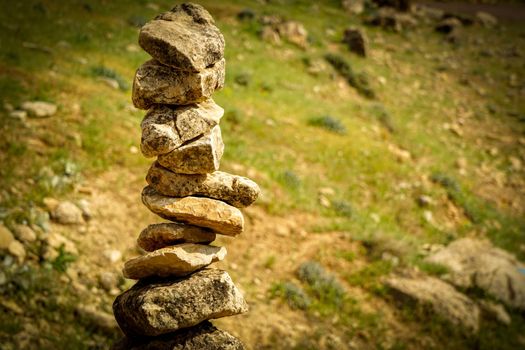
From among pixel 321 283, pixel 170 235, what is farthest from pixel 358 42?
pixel 170 235

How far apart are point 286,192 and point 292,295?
11.2 ft

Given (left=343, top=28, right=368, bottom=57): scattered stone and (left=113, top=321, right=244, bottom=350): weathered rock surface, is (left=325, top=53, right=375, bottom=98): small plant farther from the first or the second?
(left=113, top=321, right=244, bottom=350): weathered rock surface

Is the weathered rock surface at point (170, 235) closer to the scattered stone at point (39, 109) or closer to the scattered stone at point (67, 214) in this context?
the scattered stone at point (67, 214)

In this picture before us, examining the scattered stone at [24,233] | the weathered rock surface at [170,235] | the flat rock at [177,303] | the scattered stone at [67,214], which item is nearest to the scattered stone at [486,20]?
the scattered stone at [67,214]

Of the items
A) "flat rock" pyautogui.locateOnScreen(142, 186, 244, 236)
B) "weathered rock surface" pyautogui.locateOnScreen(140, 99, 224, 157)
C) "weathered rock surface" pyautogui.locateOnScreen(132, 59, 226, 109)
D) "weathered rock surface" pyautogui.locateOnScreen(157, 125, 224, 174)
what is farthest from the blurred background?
"weathered rock surface" pyautogui.locateOnScreen(132, 59, 226, 109)

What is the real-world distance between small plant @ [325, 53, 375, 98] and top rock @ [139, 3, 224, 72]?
16550mm

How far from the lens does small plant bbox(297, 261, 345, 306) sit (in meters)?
9.47

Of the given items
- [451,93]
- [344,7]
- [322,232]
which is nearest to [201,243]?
[322,232]

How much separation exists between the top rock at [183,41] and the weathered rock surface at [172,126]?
0.53 metres

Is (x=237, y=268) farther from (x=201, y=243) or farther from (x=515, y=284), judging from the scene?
(x=515, y=284)

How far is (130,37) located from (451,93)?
16.9 metres

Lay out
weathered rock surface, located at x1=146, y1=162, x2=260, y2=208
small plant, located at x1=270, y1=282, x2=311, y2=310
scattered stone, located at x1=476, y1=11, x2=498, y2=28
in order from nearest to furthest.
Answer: weathered rock surface, located at x1=146, y1=162, x2=260, y2=208
small plant, located at x1=270, y1=282, x2=311, y2=310
scattered stone, located at x1=476, y1=11, x2=498, y2=28

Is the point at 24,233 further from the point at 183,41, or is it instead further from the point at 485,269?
the point at 485,269

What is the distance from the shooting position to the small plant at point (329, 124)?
15.9 metres
